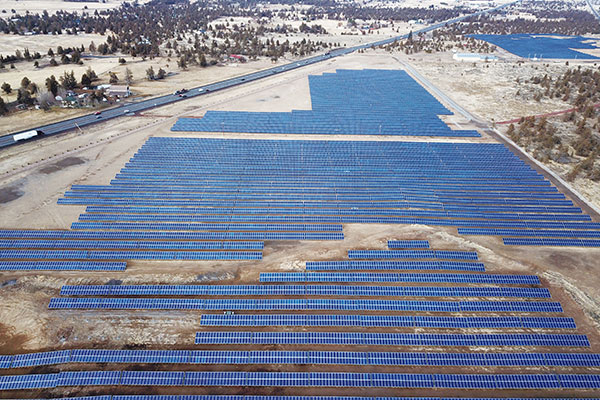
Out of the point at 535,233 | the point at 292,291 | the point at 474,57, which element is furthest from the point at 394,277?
the point at 474,57

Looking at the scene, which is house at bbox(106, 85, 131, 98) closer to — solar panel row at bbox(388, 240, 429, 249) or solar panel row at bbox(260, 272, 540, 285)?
solar panel row at bbox(260, 272, 540, 285)

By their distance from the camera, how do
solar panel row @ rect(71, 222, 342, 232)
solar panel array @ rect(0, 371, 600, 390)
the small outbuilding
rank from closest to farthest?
solar panel array @ rect(0, 371, 600, 390) < solar panel row @ rect(71, 222, 342, 232) < the small outbuilding

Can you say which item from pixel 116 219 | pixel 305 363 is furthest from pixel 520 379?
pixel 116 219

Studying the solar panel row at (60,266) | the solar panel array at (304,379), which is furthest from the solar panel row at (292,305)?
the solar panel array at (304,379)

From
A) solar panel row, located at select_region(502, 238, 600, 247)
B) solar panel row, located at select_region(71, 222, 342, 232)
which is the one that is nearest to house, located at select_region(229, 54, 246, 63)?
solar panel row, located at select_region(71, 222, 342, 232)

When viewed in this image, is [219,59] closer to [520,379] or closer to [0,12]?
[520,379]

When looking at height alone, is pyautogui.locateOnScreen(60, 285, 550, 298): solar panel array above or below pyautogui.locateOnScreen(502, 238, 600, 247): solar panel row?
above

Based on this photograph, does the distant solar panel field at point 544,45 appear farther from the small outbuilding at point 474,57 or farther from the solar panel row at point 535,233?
the solar panel row at point 535,233
